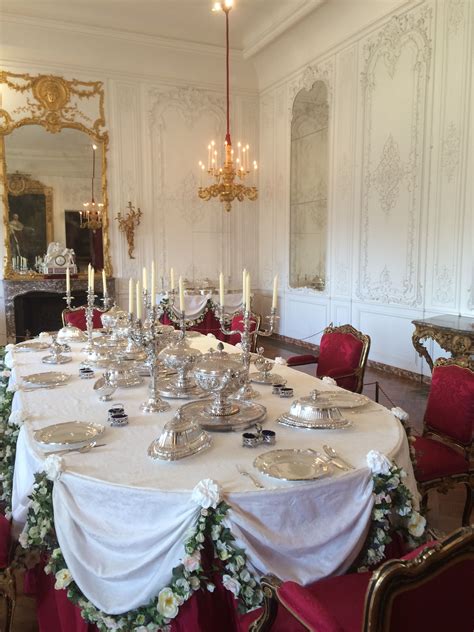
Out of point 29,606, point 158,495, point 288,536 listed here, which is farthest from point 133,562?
point 29,606

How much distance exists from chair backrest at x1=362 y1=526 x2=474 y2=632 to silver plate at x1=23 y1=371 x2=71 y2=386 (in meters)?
2.16

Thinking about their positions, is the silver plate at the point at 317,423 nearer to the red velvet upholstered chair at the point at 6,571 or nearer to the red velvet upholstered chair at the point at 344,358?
the red velvet upholstered chair at the point at 6,571

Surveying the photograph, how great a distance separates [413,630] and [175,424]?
1027mm

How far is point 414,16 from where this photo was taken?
5.39 m

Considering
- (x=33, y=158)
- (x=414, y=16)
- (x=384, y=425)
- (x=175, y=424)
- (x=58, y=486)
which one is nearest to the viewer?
(x=58, y=486)

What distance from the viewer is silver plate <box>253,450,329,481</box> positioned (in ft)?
5.17

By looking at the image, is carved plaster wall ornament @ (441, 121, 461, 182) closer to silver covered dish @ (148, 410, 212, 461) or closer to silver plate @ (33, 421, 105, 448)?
silver covered dish @ (148, 410, 212, 461)

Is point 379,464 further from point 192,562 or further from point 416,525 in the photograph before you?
point 192,562

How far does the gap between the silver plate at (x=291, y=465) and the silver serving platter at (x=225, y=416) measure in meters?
0.28

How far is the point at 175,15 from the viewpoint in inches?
273

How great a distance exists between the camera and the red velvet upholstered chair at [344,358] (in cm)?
339

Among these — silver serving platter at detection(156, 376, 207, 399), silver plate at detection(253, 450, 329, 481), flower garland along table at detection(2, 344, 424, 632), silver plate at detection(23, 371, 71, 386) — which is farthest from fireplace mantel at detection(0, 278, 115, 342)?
silver plate at detection(253, 450, 329, 481)

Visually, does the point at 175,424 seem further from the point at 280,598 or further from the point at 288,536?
the point at 280,598

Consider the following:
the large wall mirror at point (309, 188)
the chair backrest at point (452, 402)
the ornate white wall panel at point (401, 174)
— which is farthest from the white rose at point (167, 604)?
the large wall mirror at point (309, 188)
